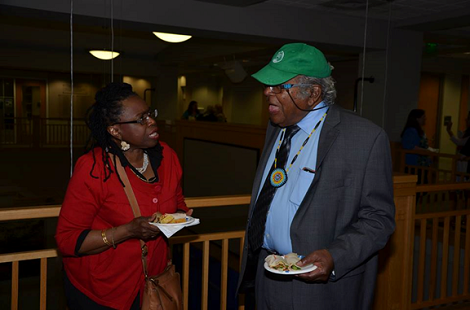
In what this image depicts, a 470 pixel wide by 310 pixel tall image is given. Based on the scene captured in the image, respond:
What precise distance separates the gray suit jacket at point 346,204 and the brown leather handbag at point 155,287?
0.52m

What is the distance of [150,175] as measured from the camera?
1.93 m

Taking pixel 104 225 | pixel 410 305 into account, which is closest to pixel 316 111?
pixel 104 225

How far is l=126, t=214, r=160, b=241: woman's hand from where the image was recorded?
168cm

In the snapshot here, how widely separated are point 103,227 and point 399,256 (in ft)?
7.08

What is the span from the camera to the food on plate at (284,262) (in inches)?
59.0

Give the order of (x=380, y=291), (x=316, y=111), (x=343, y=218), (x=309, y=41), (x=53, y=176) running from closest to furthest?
1. (x=343, y=218)
2. (x=316, y=111)
3. (x=380, y=291)
4. (x=309, y=41)
5. (x=53, y=176)

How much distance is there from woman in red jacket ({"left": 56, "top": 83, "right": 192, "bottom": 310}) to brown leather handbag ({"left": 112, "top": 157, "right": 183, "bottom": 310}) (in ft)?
0.08

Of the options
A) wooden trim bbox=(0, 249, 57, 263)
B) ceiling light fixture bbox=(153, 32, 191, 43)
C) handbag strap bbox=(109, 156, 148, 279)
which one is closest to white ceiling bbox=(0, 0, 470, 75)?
ceiling light fixture bbox=(153, 32, 191, 43)

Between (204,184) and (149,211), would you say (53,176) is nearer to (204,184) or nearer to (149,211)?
(204,184)

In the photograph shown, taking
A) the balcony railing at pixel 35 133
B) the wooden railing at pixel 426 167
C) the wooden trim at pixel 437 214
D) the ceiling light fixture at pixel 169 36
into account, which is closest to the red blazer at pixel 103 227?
the wooden trim at pixel 437 214

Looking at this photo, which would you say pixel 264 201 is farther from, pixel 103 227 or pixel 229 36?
pixel 229 36

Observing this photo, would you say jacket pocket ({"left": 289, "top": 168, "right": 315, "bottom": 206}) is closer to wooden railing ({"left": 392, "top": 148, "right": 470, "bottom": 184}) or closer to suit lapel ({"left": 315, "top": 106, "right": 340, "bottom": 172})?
suit lapel ({"left": 315, "top": 106, "right": 340, "bottom": 172})

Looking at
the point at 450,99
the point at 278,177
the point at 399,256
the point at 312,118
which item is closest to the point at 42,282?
the point at 278,177

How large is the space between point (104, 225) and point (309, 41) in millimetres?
6637
